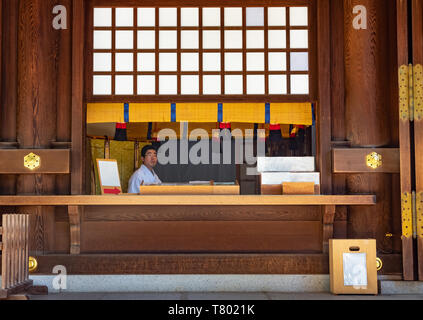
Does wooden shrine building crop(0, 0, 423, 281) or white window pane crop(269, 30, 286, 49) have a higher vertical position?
white window pane crop(269, 30, 286, 49)

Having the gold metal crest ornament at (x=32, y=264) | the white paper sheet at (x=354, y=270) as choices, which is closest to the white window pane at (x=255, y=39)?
the white paper sheet at (x=354, y=270)

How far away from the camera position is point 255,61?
6.52m

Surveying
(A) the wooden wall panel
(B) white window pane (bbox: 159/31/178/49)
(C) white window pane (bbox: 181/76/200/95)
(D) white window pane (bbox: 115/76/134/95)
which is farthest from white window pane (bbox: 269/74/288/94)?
(D) white window pane (bbox: 115/76/134/95)

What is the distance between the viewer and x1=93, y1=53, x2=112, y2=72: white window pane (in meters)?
6.47

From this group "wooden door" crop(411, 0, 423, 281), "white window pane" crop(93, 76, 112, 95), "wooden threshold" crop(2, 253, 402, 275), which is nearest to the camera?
"wooden door" crop(411, 0, 423, 281)

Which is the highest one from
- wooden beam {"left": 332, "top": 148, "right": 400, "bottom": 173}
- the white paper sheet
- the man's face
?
the man's face

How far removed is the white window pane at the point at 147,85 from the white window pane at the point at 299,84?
6.09ft

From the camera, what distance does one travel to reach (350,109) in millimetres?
6285

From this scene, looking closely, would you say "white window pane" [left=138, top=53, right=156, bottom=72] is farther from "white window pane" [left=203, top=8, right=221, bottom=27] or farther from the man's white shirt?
the man's white shirt

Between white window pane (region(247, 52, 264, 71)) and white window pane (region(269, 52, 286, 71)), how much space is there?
0.40 ft

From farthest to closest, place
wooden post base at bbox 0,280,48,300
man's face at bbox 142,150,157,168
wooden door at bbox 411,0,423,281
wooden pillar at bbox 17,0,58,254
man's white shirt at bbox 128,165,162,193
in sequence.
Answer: man's face at bbox 142,150,157,168
man's white shirt at bbox 128,165,162,193
wooden pillar at bbox 17,0,58,254
wooden door at bbox 411,0,423,281
wooden post base at bbox 0,280,48,300

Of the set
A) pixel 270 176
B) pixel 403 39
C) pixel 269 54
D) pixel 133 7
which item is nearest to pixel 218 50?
pixel 269 54

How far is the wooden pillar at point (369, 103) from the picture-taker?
621 cm

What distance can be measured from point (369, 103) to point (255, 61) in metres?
1.59
